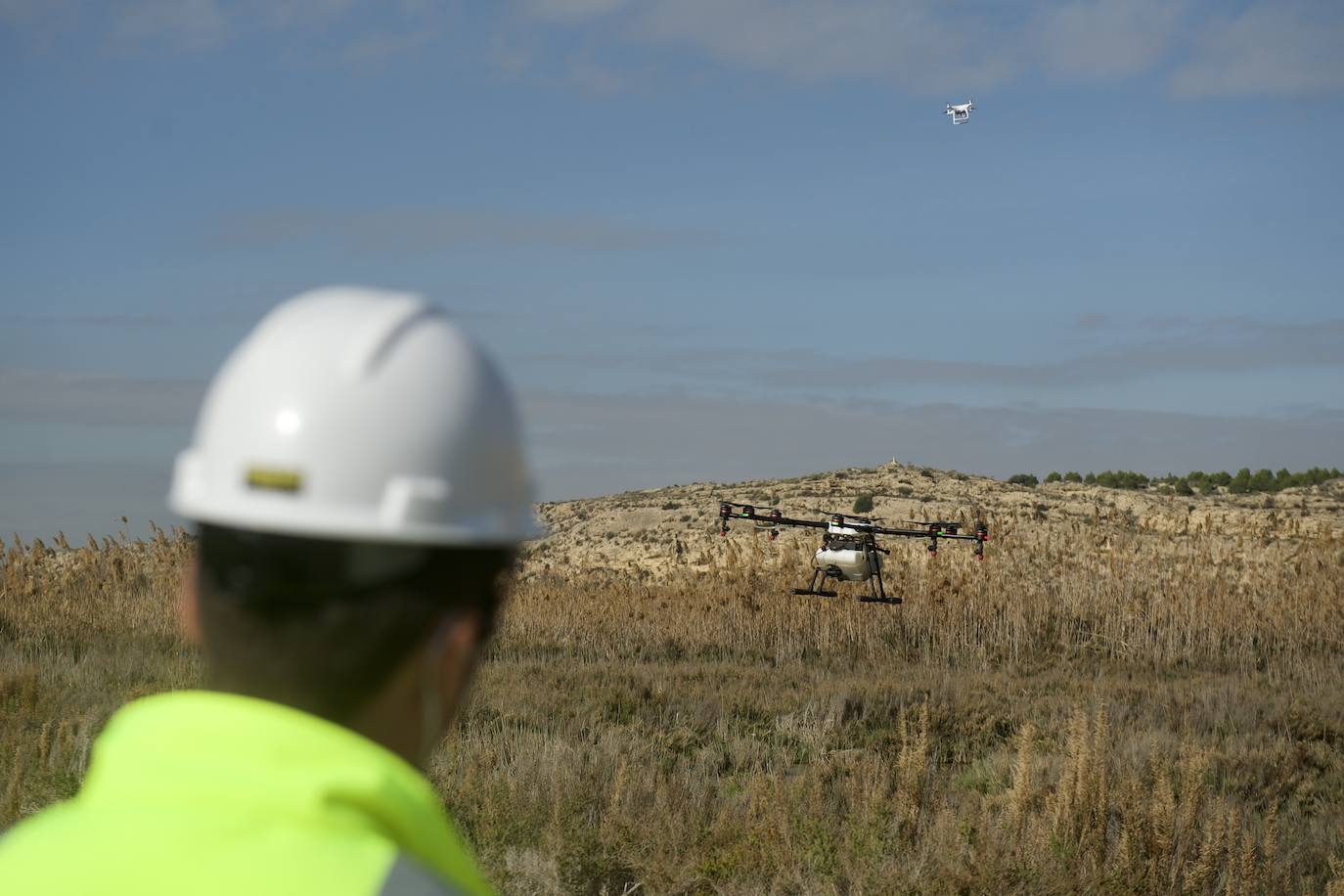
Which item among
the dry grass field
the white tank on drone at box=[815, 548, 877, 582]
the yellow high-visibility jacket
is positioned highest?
the yellow high-visibility jacket

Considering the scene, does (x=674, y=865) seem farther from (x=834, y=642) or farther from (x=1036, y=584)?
(x=1036, y=584)

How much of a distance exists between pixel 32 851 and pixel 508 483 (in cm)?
73

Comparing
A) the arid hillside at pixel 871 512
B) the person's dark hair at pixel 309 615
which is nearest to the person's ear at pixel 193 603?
the person's dark hair at pixel 309 615

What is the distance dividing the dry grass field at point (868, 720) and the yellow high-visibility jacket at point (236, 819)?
505 centimetres

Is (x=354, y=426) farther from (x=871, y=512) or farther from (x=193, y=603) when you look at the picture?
(x=871, y=512)

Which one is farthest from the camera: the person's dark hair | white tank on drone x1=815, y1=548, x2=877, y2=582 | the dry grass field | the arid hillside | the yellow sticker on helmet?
the arid hillside

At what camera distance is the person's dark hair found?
4.33ft

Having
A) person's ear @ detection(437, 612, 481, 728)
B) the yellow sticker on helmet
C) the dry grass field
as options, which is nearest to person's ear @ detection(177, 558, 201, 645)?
the yellow sticker on helmet

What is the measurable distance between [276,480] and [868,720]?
34.3 ft

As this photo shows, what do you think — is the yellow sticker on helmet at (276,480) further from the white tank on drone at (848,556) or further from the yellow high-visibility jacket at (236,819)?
the white tank on drone at (848,556)

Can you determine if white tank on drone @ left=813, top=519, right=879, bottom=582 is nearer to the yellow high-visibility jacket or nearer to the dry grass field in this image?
the dry grass field

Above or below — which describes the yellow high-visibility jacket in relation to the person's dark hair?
below

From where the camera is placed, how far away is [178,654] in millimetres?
13328

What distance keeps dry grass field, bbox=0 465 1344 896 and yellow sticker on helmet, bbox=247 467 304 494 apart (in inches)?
191
